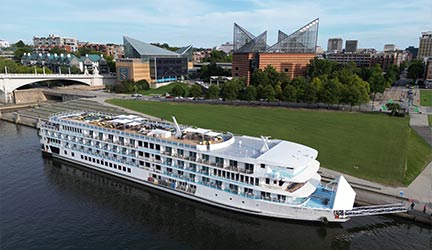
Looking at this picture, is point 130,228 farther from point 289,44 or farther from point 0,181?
point 289,44

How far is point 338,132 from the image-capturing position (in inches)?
2087

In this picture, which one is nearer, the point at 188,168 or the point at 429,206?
the point at 429,206

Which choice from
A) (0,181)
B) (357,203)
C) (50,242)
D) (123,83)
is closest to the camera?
(50,242)

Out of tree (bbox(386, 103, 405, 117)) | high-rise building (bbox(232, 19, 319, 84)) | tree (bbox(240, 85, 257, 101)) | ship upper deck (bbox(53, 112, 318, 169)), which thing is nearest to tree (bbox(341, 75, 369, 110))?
tree (bbox(386, 103, 405, 117))

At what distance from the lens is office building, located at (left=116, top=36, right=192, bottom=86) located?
12169 cm

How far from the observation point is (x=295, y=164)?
27766 millimetres

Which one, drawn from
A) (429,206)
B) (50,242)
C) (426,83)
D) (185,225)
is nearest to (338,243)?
(429,206)

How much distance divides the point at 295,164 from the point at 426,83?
119579mm

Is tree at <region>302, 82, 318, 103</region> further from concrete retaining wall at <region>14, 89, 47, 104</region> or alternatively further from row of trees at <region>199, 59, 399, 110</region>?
concrete retaining wall at <region>14, 89, 47, 104</region>

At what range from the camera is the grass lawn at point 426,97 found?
82.3m

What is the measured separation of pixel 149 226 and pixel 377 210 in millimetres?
21941

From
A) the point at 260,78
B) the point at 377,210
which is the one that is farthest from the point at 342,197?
the point at 260,78

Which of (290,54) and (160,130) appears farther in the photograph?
(290,54)

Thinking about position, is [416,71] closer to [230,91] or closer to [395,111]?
[395,111]
